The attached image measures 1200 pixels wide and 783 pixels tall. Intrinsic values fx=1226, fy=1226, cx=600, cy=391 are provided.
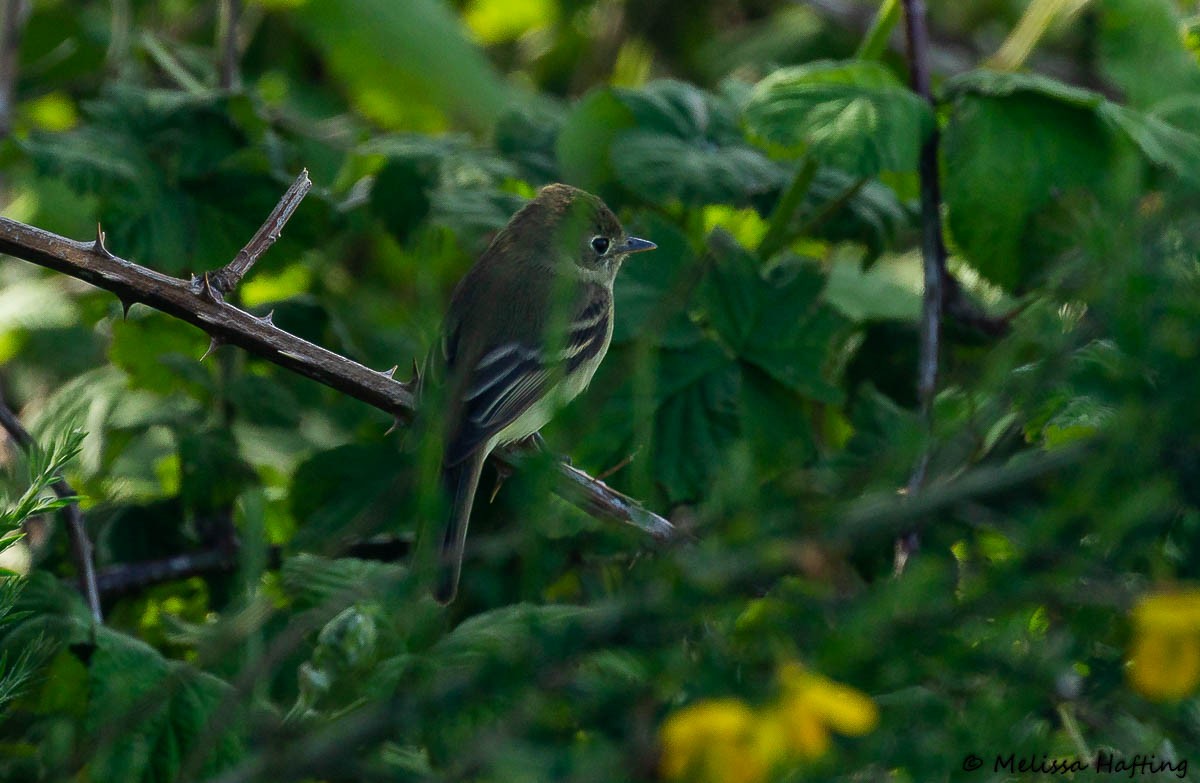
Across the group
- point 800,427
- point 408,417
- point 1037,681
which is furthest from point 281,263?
point 1037,681

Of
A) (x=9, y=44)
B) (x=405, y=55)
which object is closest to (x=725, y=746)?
(x=9, y=44)

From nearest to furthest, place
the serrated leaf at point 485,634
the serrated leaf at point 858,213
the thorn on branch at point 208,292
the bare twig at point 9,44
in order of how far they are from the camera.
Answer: the serrated leaf at point 485,634, the thorn on branch at point 208,292, the serrated leaf at point 858,213, the bare twig at point 9,44

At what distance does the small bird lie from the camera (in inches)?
124

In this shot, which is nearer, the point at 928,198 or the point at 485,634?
the point at 485,634

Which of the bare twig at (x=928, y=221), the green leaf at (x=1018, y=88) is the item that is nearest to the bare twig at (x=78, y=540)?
the bare twig at (x=928, y=221)

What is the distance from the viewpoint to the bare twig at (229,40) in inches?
161

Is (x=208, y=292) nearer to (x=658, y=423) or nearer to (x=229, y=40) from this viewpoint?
(x=658, y=423)

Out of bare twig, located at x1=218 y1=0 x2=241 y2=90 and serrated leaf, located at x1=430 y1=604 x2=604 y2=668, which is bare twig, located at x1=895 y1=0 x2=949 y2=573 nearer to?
serrated leaf, located at x1=430 y1=604 x2=604 y2=668

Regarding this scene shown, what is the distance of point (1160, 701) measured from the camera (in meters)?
1.32

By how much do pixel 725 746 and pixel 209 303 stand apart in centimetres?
158

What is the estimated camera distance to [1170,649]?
1.15 meters

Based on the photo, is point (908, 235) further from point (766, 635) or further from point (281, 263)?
point (766, 635)

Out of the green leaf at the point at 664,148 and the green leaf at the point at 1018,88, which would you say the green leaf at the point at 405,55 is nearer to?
the green leaf at the point at 664,148

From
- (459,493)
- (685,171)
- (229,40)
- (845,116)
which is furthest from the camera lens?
(229,40)
